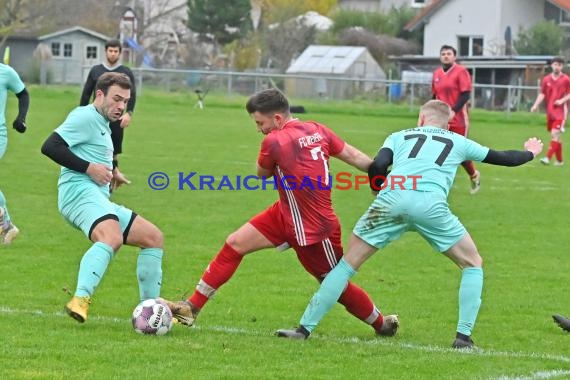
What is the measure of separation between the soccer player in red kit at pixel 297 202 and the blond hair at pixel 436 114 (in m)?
0.47

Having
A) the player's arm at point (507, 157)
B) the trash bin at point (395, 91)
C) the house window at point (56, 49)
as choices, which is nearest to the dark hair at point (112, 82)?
the player's arm at point (507, 157)

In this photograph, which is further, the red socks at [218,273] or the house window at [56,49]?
the house window at [56,49]

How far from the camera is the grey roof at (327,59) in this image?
223 feet

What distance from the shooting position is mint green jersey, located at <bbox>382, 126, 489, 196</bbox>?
7375 mm

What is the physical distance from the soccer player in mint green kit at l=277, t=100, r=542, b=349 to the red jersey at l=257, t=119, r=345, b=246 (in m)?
0.28

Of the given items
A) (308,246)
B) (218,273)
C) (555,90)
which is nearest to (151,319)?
(218,273)

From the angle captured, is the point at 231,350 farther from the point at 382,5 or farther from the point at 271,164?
the point at 382,5

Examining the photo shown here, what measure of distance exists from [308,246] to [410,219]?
743 mm

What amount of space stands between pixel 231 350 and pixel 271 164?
1259 mm

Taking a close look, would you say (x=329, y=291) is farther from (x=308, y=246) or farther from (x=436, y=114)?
(x=436, y=114)

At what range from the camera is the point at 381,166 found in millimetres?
7293

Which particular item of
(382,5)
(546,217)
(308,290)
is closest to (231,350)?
(308,290)

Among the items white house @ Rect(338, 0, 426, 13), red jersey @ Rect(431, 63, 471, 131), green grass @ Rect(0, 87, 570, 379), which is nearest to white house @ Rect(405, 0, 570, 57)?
white house @ Rect(338, 0, 426, 13)

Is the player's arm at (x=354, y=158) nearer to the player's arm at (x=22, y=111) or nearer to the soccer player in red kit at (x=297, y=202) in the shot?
the soccer player in red kit at (x=297, y=202)
